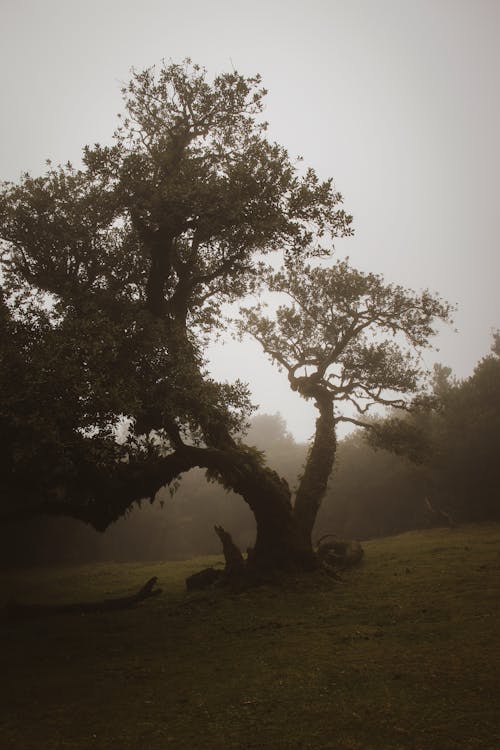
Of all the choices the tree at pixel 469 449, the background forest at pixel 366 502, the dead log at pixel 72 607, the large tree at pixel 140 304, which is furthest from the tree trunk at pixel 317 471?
the tree at pixel 469 449

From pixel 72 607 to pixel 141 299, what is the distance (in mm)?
10586

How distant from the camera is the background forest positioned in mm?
34844

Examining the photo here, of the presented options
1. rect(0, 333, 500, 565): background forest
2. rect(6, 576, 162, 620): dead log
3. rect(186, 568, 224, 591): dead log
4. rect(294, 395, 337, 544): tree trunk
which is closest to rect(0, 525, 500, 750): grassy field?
rect(6, 576, 162, 620): dead log

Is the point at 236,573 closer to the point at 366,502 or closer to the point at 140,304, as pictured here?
the point at 140,304

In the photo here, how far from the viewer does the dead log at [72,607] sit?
47.9ft

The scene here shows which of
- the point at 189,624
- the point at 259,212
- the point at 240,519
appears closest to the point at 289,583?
the point at 189,624

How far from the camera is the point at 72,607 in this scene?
1573cm

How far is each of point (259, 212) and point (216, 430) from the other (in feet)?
26.6

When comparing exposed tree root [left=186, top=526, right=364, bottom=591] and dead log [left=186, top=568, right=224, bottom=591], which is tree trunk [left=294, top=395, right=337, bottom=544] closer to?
exposed tree root [left=186, top=526, right=364, bottom=591]

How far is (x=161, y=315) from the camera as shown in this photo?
54.6 ft

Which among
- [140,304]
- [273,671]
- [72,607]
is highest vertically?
[140,304]

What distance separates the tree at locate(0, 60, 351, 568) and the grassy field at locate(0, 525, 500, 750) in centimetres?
379

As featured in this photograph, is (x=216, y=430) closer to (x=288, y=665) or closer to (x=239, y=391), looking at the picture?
(x=239, y=391)

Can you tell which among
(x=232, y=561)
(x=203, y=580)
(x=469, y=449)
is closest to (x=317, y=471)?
(x=232, y=561)
